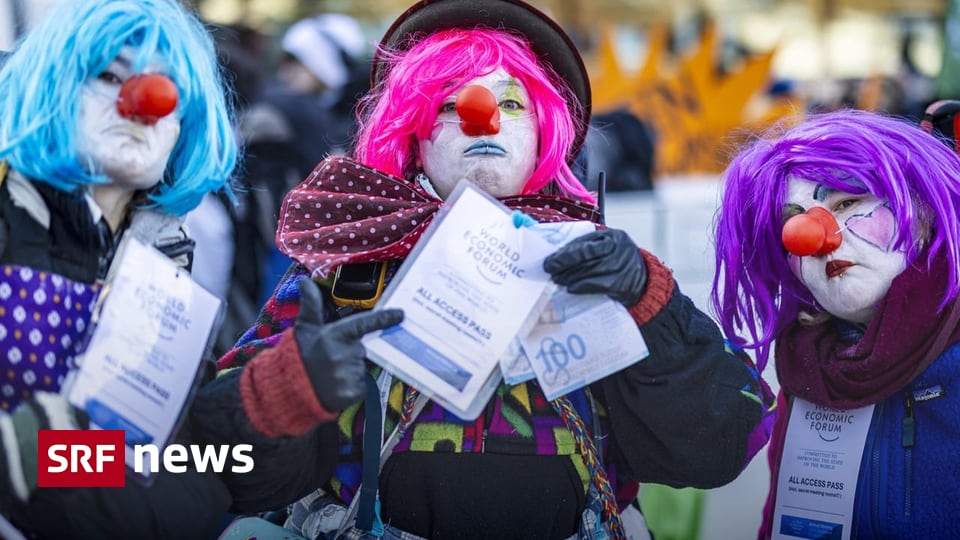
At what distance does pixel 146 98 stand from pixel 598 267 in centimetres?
73

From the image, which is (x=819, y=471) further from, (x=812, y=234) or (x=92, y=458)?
(x=92, y=458)

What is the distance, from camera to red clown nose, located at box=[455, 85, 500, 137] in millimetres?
2061

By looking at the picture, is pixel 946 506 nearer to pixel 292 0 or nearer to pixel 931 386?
pixel 931 386

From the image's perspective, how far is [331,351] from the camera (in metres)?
1.76

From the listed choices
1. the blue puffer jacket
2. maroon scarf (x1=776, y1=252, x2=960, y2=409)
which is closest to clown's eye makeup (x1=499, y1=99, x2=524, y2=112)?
maroon scarf (x1=776, y1=252, x2=960, y2=409)

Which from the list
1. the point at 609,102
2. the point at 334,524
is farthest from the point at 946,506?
the point at 609,102

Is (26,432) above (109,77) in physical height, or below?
below

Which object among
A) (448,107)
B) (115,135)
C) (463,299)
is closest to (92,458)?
(115,135)

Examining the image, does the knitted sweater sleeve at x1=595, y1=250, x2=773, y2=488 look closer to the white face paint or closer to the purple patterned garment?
the white face paint

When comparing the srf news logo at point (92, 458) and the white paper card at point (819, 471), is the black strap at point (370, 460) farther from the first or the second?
the white paper card at point (819, 471)

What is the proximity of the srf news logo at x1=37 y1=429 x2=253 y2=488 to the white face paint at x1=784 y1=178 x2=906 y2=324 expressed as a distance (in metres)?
1.12

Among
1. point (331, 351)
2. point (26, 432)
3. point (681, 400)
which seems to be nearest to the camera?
point (26, 432)

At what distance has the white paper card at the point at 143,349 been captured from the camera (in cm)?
172

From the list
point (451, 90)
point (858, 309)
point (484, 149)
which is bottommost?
point (858, 309)
